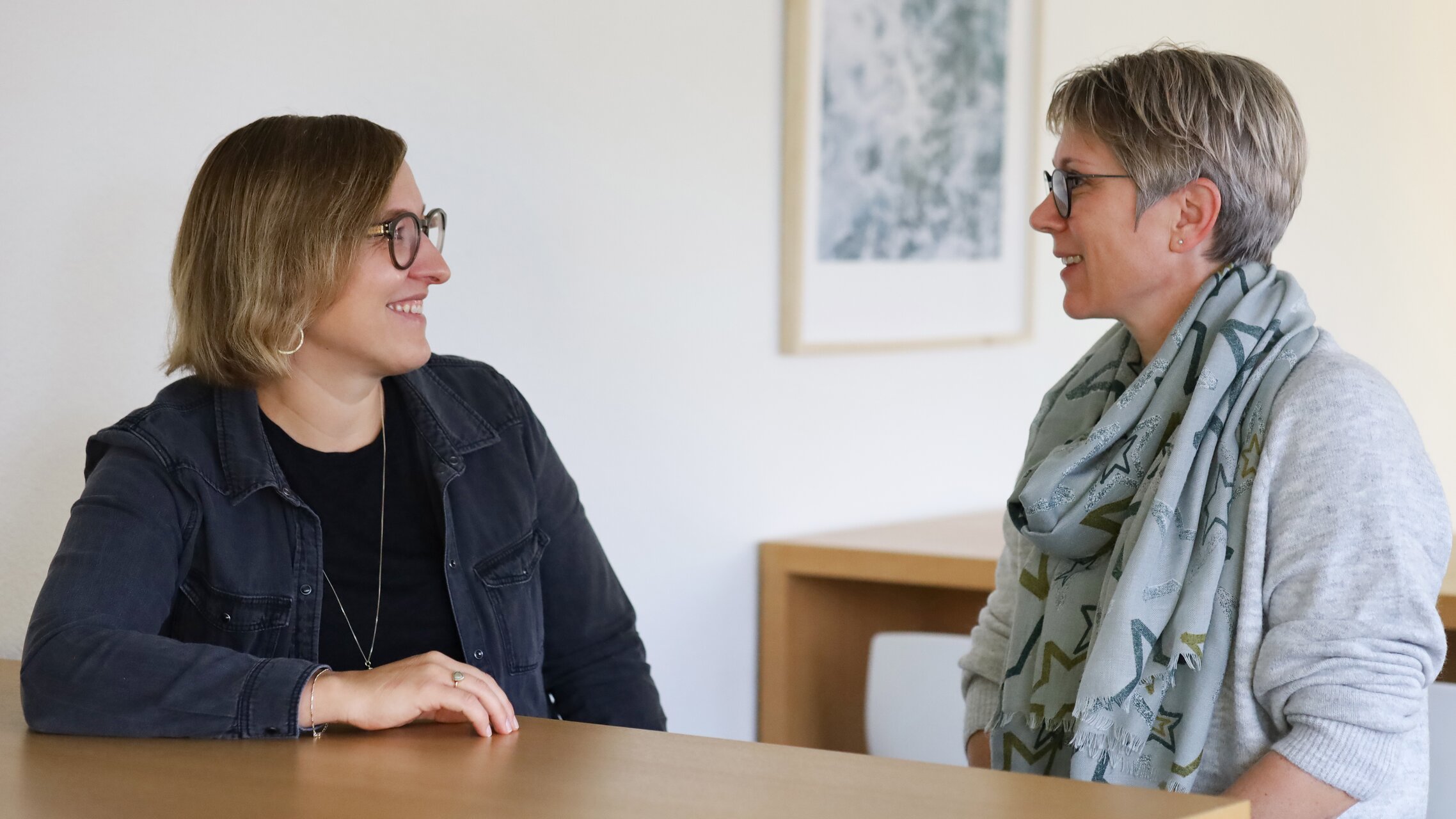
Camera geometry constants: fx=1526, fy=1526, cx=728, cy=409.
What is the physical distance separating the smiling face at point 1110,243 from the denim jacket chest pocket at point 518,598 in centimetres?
74

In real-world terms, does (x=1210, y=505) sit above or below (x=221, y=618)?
above

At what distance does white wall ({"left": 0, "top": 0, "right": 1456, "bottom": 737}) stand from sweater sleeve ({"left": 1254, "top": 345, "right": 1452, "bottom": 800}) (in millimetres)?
1316

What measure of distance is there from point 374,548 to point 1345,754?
1112 mm

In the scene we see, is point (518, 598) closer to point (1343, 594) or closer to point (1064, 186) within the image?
point (1064, 186)

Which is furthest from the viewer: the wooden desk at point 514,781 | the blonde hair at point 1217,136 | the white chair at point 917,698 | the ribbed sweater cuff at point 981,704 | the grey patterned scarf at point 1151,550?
the white chair at point 917,698

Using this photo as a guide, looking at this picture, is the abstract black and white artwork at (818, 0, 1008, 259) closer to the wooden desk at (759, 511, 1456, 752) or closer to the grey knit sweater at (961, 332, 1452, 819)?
the wooden desk at (759, 511, 1456, 752)

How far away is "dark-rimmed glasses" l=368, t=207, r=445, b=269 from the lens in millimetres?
1841

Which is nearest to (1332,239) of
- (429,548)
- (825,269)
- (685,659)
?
(825,269)

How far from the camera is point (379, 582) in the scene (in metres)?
1.85

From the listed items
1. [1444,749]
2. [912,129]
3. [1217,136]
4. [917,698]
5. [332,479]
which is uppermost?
[912,129]

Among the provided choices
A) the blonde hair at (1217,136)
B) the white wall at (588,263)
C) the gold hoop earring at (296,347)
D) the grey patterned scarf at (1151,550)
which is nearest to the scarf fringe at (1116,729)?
the grey patterned scarf at (1151,550)

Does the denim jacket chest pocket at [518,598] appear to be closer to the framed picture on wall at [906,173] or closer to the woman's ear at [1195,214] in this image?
the woman's ear at [1195,214]

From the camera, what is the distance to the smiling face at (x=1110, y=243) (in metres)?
1.77

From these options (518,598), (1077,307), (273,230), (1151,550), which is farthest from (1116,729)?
(273,230)
